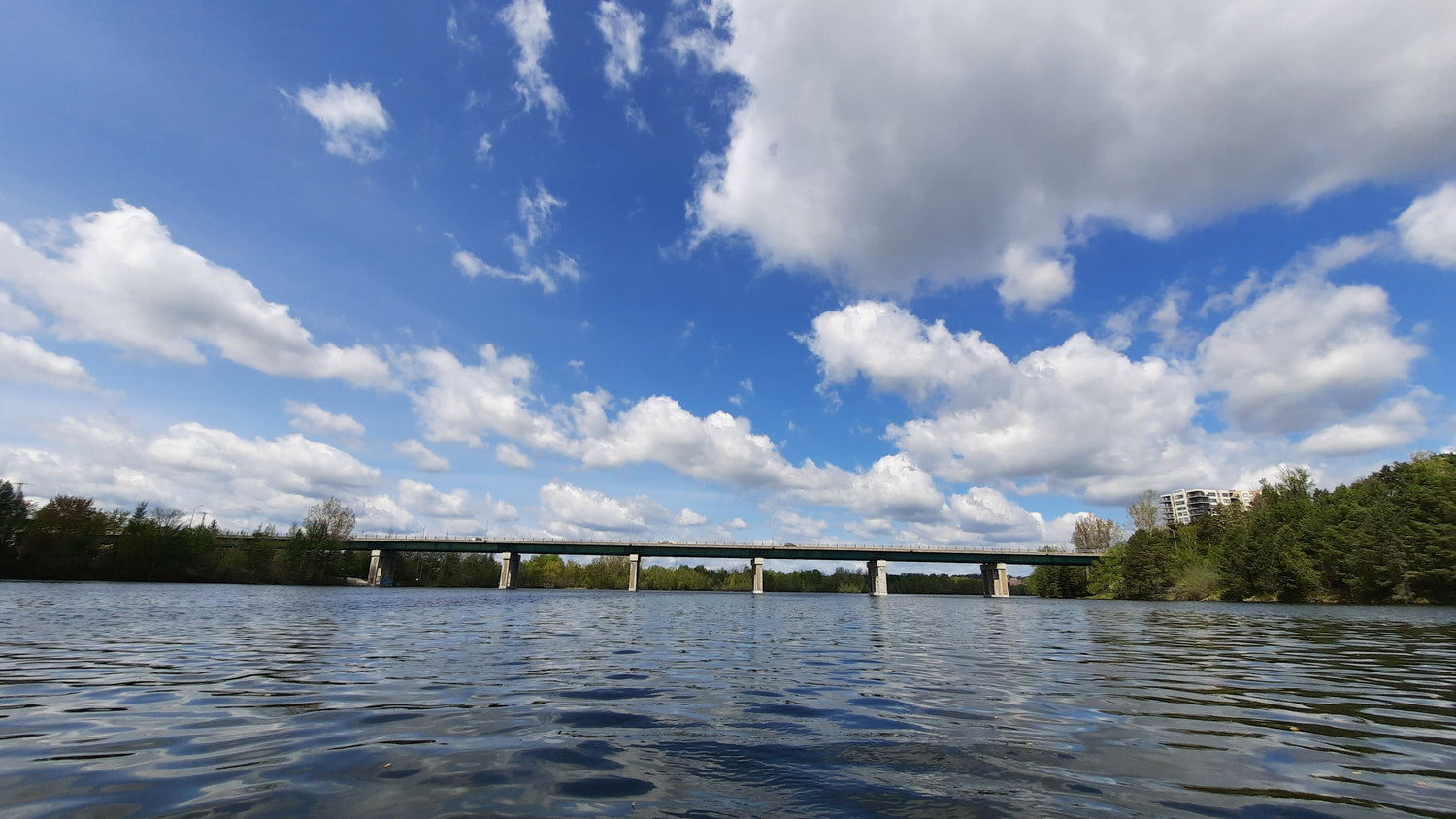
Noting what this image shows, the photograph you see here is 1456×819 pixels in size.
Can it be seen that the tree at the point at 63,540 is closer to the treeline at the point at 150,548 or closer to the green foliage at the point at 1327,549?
the treeline at the point at 150,548

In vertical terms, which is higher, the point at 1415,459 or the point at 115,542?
the point at 1415,459

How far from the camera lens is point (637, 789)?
598 centimetres

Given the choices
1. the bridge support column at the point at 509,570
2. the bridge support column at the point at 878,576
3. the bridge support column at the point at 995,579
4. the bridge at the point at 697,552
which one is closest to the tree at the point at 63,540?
the bridge at the point at 697,552

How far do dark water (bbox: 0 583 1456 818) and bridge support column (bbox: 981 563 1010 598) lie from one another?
14574 centimetres

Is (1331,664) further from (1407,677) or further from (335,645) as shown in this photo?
(335,645)

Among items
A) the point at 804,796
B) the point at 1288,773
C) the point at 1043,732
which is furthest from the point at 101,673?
the point at 1288,773

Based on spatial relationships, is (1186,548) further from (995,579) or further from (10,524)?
(10,524)

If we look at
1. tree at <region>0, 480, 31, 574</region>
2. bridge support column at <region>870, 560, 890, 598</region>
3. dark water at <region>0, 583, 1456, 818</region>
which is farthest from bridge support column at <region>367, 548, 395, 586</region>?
dark water at <region>0, 583, 1456, 818</region>

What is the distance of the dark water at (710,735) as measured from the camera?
573 cm

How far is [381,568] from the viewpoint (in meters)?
147

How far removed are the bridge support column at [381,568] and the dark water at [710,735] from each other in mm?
143341

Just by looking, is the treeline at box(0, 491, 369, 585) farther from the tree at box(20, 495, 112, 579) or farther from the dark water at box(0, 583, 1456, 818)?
the dark water at box(0, 583, 1456, 818)

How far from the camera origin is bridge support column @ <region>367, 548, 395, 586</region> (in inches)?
5679

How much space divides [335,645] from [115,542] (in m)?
129
